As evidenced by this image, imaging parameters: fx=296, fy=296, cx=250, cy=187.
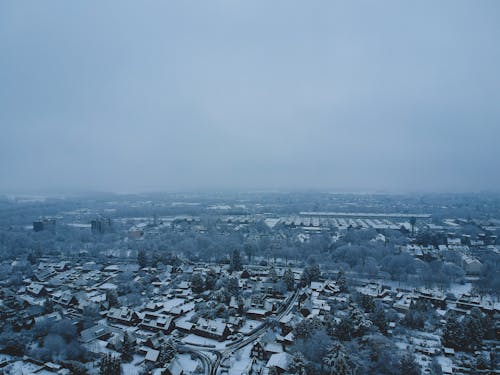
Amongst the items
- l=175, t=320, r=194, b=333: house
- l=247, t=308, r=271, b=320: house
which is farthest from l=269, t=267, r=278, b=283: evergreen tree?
l=175, t=320, r=194, b=333: house

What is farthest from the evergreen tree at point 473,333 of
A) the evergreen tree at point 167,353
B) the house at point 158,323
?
the house at point 158,323

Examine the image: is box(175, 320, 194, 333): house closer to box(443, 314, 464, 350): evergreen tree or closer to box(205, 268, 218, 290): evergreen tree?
box(205, 268, 218, 290): evergreen tree

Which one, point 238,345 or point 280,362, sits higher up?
point 280,362

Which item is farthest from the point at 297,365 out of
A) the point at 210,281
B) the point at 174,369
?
the point at 210,281

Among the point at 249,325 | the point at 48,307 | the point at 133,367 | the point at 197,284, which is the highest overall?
the point at 197,284

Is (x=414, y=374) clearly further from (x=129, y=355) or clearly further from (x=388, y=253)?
(x=388, y=253)

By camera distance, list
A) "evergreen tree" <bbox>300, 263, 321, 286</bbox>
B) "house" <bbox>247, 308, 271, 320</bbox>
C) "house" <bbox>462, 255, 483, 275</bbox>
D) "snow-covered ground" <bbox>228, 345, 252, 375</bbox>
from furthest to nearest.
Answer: "house" <bbox>462, 255, 483, 275</bbox> < "evergreen tree" <bbox>300, 263, 321, 286</bbox> < "house" <bbox>247, 308, 271, 320</bbox> < "snow-covered ground" <bbox>228, 345, 252, 375</bbox>

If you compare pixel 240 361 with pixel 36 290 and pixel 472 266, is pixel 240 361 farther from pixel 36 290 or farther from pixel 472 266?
pixel 472 266

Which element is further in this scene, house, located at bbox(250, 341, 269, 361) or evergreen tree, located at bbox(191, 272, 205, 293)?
evergreen tree, located at bbox(191, 272, 205, 293)

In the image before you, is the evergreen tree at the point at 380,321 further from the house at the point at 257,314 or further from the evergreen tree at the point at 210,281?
the evergreen tree at the point at 210,281
